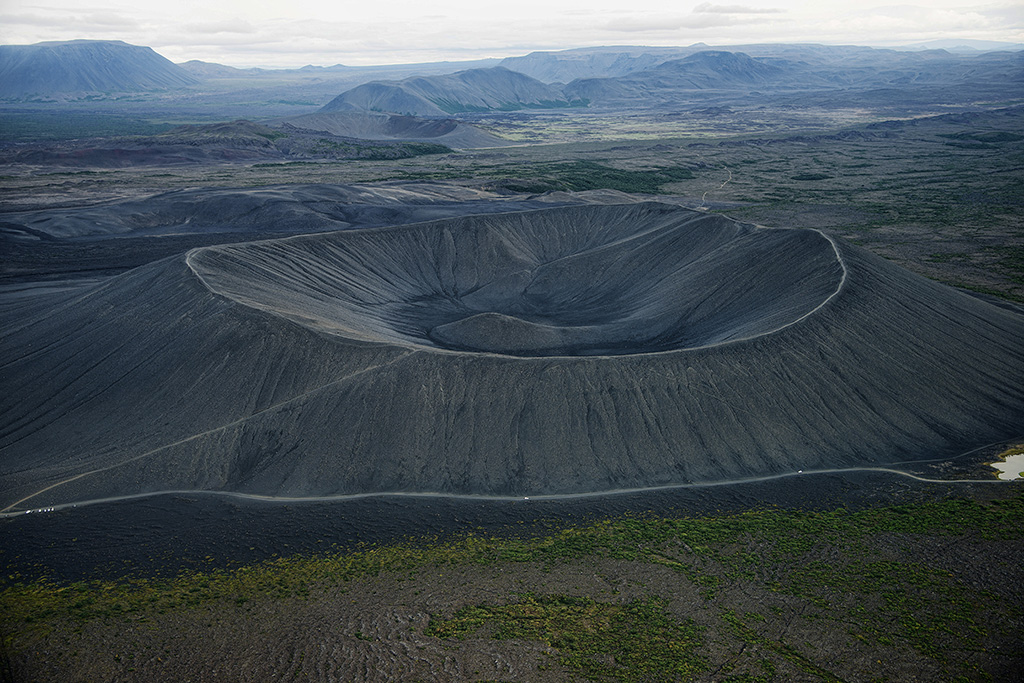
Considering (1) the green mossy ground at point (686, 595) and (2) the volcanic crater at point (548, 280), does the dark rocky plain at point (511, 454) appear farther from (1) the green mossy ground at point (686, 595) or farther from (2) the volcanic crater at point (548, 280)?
(2) the volcanic crater at point (548, 280)

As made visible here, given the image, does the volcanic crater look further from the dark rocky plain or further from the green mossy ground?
the green mossy ground

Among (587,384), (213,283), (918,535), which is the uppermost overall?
(213,283)

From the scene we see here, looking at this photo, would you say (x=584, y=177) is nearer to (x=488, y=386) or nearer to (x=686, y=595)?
(x=488, y=386)

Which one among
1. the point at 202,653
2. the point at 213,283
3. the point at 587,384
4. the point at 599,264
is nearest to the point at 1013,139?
the point at 599,264

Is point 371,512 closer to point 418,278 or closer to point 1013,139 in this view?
point 418,278

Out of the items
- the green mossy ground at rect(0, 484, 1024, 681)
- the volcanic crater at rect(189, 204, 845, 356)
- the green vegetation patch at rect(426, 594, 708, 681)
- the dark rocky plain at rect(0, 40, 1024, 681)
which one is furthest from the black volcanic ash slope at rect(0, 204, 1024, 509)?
the green vegetation patch at rect(426, 594, 708, 681)

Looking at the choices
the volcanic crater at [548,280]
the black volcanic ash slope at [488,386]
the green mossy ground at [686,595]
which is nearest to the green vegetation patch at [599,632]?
the green mossy ground at [686,595]

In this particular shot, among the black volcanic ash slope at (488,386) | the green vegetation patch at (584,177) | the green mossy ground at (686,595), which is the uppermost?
the green vegetation patch at (584,177)
